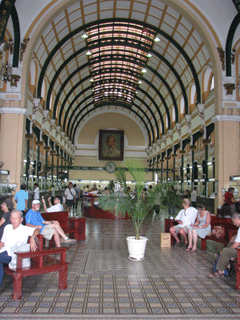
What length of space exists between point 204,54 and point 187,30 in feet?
5.48

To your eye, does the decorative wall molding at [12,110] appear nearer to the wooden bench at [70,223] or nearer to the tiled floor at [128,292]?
the wooden bench at [70,223]

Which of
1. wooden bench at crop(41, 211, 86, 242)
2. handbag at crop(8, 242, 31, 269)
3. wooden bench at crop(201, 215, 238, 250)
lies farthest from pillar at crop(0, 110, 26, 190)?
handbag at crop(8, 242, 31, 269)

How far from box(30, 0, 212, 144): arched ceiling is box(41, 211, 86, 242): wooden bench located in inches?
385

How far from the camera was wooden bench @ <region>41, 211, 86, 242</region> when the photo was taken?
25.0ft

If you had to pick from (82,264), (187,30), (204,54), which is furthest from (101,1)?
(82,264)

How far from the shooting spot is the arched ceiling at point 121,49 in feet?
54.7

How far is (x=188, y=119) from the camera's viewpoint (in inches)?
790

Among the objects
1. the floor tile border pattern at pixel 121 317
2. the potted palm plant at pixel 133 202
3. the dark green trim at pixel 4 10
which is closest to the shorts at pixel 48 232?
the potted palm plant at pixel 133 202

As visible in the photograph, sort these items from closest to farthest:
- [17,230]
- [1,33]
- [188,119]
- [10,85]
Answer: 1. [17,230]
2. [1,33]
3. [10,85]
4. [188,119]

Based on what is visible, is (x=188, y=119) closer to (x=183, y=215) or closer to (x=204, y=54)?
(x=204, y=54)

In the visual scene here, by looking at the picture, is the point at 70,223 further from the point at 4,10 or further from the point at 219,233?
the point at 4,10

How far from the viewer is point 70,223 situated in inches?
341

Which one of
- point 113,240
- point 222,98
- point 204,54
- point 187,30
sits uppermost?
point 187,30

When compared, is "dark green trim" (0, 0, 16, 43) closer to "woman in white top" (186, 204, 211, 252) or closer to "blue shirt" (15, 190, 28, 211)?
"blue shirt" (15, 190, 28, 211)
